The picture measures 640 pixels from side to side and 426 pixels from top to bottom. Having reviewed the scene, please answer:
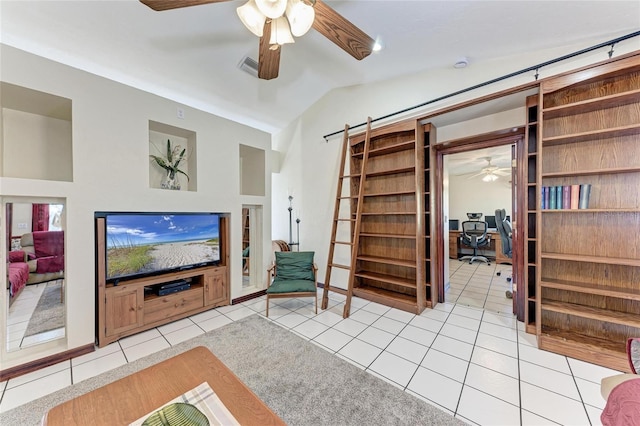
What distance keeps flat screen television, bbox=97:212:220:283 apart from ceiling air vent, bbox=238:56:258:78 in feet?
6.49

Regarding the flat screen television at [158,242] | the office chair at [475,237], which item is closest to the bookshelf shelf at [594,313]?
the office chair at [475,237]

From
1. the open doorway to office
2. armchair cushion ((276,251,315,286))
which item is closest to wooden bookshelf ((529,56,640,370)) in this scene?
the open doorway to office

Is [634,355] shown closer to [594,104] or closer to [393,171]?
[594,104]

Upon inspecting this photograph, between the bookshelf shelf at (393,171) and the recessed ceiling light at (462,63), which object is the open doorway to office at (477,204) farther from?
the recessed ceiling light at (462,63)

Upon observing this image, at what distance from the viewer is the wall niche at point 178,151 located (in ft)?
10.5

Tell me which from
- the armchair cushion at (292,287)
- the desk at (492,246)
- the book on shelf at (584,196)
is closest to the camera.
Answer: the book on shelf at (584,196)

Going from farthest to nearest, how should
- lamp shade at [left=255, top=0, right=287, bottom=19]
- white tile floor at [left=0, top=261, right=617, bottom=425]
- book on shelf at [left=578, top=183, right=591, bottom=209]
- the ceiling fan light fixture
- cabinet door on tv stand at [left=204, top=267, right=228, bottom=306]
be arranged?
the ceiling fan light fixture < cabinet door on tv stand at [left=204, top=267, right=228, bottom=306] < book on shelf at [left=578, top=183, right=591, bottom=209] < white tile floor at [left=0, top=261, right=617, bottom=425] < lamp shade at [left=255, top=0, right=287, bottom=19]

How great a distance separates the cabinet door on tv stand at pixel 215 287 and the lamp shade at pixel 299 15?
297 cm

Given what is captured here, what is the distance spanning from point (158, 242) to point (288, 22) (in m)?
2.68

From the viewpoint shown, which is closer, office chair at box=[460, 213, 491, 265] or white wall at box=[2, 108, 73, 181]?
white wall at box=[2, 108, 73, 181]

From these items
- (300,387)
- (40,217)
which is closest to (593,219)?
(300,387)

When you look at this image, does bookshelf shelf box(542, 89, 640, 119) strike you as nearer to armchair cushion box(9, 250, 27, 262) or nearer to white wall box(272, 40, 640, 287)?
white wall box(272, 40, 640, 287)

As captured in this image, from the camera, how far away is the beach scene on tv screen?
2.61 m

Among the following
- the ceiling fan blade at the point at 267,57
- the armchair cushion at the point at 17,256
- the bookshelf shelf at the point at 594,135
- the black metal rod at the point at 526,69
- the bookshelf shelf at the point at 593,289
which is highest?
the black metal rod at the point at 526,69
